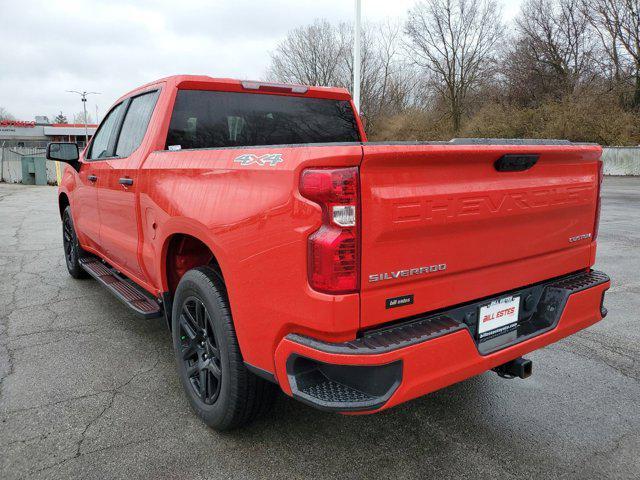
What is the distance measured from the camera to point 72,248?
577 centimetres

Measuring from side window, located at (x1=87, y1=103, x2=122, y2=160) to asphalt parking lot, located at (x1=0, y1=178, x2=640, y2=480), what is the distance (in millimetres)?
1594

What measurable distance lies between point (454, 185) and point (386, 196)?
1.19 ft

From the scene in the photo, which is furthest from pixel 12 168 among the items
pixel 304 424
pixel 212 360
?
pixel 304 424

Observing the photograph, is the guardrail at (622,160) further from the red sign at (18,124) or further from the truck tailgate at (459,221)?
the red sign at (18,124)

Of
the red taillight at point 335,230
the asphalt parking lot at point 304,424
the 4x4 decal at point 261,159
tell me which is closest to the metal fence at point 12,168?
the asphalt parking lot at point 304,424

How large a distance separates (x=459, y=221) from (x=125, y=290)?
2.80 meters

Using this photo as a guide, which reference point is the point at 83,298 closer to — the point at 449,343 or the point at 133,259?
the point at 133,259

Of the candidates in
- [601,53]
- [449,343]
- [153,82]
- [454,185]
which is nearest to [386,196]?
[454,185]

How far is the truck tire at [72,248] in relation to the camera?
5.44 metres

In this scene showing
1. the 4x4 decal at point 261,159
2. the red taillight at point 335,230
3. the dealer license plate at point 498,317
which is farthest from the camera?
the dealer license plate at point 498,317

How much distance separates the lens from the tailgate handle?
222 cm

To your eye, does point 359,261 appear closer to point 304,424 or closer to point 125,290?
point 304,424

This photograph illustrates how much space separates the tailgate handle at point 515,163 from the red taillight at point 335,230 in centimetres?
77

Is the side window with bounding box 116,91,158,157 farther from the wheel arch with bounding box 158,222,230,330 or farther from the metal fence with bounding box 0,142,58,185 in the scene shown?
the metal fence with bounding box 0,142,58,185
